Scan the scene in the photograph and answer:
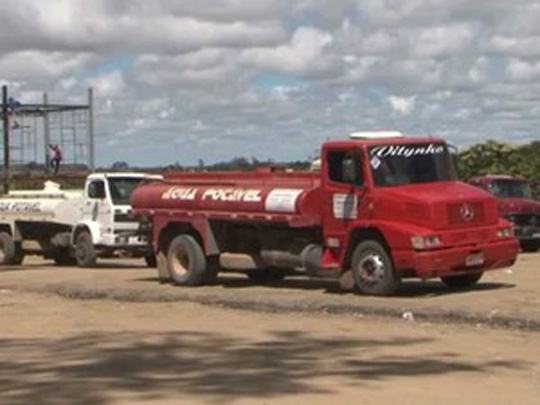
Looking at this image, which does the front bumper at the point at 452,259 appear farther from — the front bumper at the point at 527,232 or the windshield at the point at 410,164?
the front bumper at the point at 527,232

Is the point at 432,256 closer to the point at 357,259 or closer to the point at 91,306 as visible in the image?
the point at 357,259

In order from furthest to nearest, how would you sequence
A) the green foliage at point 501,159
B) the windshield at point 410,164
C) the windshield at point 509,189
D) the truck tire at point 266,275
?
the green foliage at point 501,159, the windshield at point 509,189, the truck tire at point 266,275, the windshield at point 410,164

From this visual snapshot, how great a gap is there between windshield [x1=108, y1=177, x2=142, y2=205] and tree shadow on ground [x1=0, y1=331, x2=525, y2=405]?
39.8 feet

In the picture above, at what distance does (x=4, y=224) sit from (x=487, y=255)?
1638 centimetres

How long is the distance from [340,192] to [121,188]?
1031 centimetres

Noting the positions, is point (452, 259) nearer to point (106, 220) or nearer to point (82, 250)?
point (106, 220)

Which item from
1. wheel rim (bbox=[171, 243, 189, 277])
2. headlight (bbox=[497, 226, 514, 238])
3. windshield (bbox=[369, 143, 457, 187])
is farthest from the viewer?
wheel rim (bbox=[171, 243, 189, 277])

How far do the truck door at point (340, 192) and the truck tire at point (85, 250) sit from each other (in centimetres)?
1038

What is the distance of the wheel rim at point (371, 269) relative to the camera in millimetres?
15672

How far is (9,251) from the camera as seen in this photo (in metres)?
28.0

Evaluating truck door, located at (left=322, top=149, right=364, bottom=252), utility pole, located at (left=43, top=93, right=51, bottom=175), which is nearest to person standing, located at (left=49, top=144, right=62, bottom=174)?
utility pole, located at (left=43, top=93, right=51, bottom=175)

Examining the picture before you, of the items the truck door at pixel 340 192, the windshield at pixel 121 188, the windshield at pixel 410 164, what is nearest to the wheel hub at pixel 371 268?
the truck door at pixel 340 192

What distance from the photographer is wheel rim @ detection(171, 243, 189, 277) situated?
19013 millimetres

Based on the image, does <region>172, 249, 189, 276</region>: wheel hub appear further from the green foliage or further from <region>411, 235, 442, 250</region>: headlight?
the green foliage
